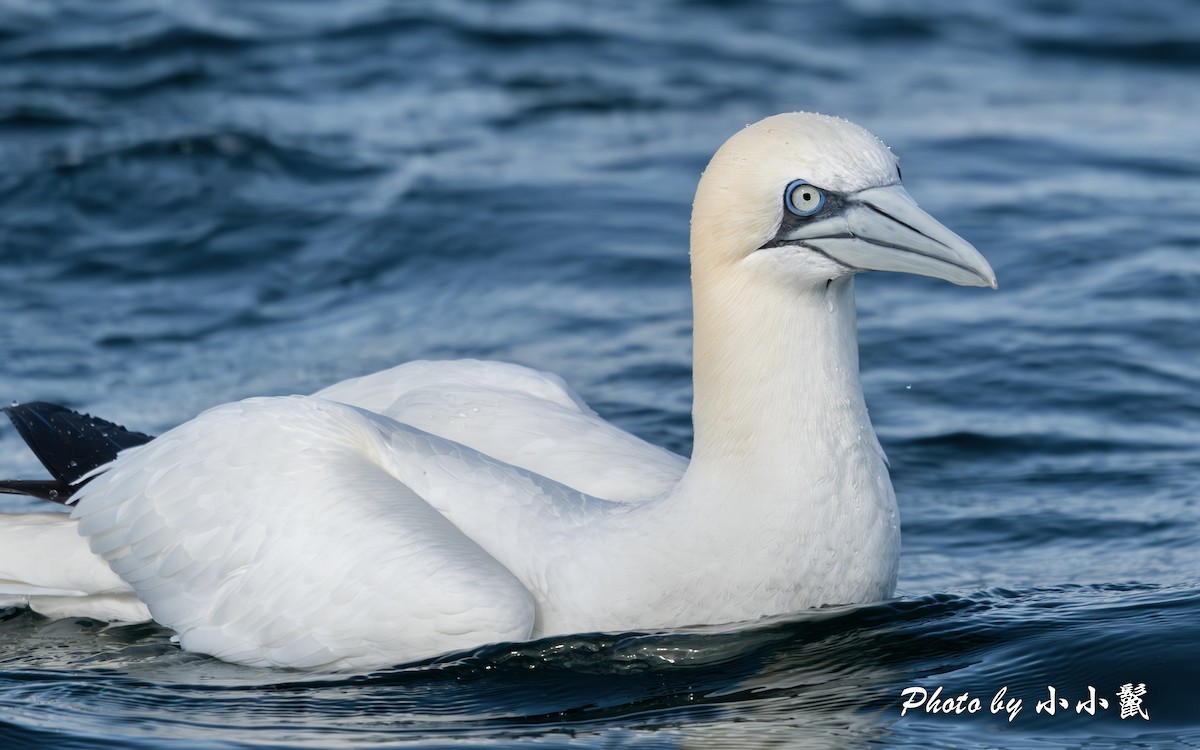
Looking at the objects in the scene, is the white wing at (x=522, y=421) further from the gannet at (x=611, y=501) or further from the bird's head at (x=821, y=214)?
the bird's head at (x=821, y=214)

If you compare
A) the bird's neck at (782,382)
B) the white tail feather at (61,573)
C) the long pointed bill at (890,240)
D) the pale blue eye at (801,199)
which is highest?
the pale blue eye at (801,199)

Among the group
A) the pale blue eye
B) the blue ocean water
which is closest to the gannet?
the pale blue eye

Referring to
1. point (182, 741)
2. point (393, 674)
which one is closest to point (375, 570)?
point (393, 674)

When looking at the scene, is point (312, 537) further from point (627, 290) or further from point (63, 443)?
point (627, 290)

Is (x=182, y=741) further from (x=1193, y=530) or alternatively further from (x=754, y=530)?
(x=1193, y=530)

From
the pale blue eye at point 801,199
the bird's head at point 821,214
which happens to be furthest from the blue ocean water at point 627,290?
the pale blue eye at point 801,199

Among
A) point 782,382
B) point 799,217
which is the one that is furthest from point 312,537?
point 799,217

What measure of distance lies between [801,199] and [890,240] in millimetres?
303

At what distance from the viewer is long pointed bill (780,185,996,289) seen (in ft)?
18.2

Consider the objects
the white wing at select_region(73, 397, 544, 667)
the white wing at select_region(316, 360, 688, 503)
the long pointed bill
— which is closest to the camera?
the long pointed bill

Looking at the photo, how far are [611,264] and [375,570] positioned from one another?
659cm

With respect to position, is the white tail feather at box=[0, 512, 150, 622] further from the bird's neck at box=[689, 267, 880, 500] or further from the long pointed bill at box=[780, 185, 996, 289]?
the long pointed bill at box=[780, 185, 996, 289]

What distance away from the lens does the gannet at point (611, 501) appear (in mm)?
5629

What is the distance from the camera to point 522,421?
6.95m
